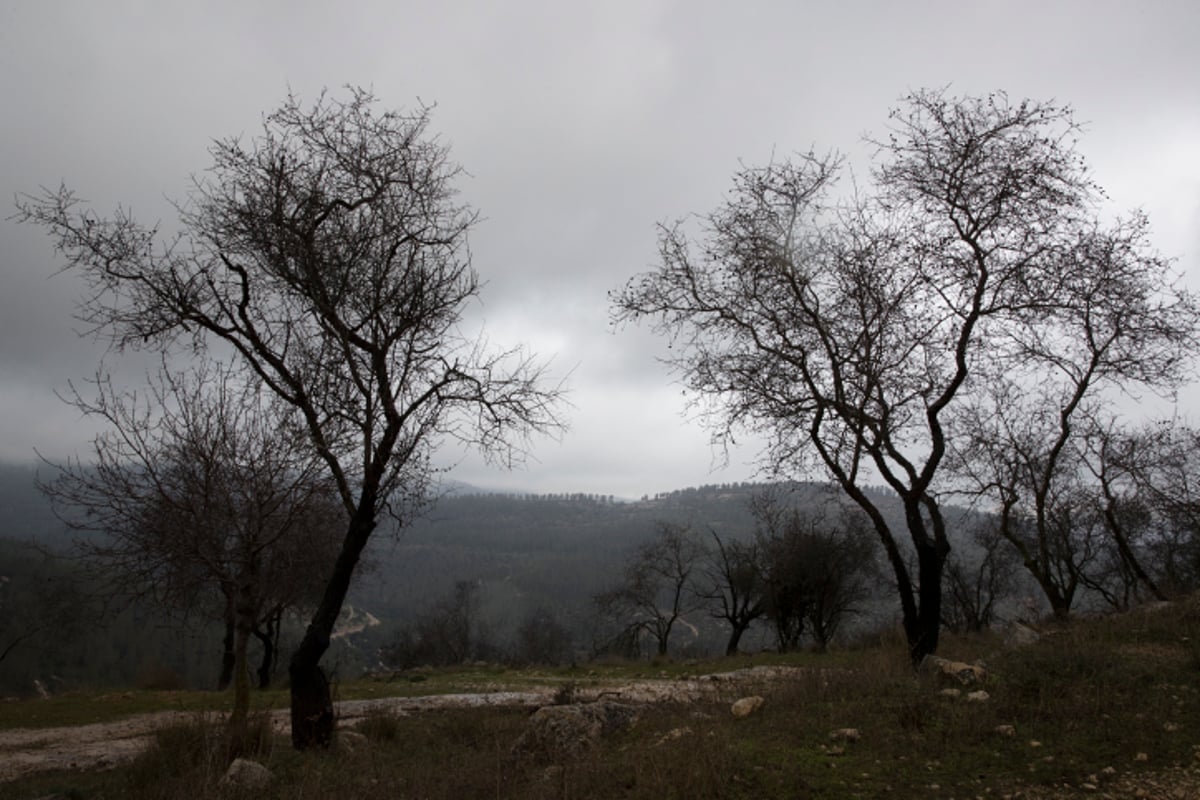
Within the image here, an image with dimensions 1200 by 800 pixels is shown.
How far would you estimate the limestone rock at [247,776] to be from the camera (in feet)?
17.9

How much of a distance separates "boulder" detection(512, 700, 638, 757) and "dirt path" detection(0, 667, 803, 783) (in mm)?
1244

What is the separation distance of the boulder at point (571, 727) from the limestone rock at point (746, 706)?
3.49 feet

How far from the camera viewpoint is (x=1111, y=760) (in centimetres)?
457

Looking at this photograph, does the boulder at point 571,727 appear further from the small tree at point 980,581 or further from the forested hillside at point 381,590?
the small tree at point 980,581

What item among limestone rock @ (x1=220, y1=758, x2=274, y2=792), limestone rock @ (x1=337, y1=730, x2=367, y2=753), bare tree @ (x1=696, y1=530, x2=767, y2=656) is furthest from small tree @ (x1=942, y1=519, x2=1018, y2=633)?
limestone rock @ (x1=220, y1=758, x2=274, y2=792)

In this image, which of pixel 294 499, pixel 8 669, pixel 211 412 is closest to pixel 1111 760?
pixel 294 499

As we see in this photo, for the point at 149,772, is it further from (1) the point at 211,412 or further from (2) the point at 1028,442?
(2) the point at 1028,442

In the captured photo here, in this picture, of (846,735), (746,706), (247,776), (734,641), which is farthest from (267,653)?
(846,735)

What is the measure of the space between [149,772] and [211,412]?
3.81 meters

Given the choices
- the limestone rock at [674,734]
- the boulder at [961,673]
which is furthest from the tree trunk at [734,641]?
the limestone rock at [674,734]

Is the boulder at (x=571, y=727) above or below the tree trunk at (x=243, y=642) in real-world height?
below

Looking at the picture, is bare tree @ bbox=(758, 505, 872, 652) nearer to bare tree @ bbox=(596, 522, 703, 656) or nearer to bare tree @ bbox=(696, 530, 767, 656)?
bare tree @ bbox=(696, 530, 767, 656)

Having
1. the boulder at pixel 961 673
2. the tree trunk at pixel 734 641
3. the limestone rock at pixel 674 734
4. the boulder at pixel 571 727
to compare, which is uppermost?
the boulder at pixel 961 673

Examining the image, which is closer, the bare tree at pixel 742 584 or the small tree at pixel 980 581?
the bare tree at pixel 742 584
